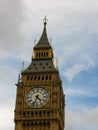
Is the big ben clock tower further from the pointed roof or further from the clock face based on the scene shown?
the pointed roof

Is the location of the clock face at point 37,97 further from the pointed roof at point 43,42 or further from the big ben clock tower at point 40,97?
the pointed roof at point 43,42

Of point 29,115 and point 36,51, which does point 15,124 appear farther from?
point 36,51

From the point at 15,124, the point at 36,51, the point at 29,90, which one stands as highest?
the point at 36,51

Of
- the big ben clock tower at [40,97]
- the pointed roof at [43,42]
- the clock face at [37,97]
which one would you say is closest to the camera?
the big ben clock tower at [40,97]

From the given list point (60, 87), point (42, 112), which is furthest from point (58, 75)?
point (42, 112)

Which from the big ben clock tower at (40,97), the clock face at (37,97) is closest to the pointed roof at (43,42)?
the big ben clock tower at (40,97)

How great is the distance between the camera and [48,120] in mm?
92438

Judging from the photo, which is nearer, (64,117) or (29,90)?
(29,90)

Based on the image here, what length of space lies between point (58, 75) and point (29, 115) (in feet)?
32.9

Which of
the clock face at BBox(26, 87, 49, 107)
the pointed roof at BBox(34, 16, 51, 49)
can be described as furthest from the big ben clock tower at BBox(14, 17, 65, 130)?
the pointed roof at BBox(34, 16, 51, 49)

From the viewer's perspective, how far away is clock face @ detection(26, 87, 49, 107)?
308ft

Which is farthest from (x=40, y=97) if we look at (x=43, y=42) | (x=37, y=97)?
(x=43, y=42)

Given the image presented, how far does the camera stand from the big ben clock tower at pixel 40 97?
303 ft

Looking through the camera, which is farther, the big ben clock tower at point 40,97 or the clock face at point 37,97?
the clock face at point 37,97
